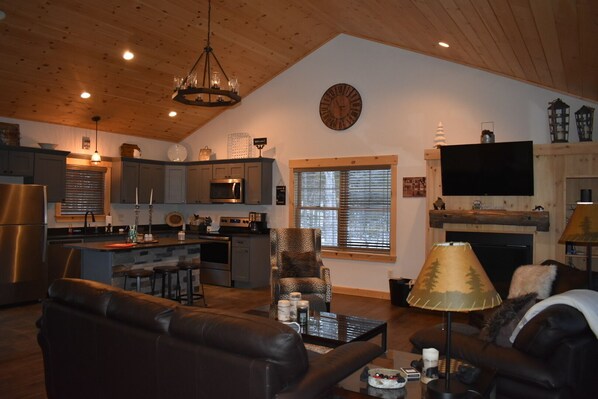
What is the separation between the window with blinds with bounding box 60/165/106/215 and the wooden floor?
1937mm

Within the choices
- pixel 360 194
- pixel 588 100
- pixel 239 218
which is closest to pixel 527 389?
pixel 588 100

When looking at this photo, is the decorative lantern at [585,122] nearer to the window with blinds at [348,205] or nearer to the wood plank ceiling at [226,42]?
the wood plank ceiling at [226,42]

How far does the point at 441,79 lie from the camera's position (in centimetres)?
659

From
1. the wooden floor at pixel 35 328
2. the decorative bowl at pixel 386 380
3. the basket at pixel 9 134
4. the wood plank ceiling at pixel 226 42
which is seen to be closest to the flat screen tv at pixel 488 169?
the wood plank ceiling at pixel 226 42

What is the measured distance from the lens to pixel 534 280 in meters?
3.54

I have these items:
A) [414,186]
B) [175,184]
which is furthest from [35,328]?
[414,186]

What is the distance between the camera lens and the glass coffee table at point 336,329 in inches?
139

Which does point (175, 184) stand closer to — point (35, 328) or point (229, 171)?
point (229, 171)

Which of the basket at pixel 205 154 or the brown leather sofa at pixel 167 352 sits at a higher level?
the basket at pixel 205 154

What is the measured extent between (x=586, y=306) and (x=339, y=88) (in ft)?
17.7

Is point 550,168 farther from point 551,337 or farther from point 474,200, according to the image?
point 551,337

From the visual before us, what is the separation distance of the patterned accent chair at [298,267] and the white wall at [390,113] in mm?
1557

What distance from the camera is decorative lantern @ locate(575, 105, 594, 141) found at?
17.8 ft

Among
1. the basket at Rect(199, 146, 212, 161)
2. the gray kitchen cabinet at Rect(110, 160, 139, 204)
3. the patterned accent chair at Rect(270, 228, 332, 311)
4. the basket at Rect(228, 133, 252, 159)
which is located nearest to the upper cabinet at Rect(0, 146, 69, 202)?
the gray kitchen cabinet at Rect(110, 160, 139, 204)
